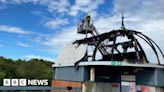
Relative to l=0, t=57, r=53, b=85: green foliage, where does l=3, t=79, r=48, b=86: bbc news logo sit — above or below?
below

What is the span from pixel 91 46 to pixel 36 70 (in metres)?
54.5

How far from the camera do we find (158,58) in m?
45.3

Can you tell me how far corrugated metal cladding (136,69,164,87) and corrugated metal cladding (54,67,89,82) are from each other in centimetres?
720

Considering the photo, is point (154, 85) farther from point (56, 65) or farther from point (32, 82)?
point (32, 82)

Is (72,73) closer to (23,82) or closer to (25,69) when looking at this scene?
(23,82)

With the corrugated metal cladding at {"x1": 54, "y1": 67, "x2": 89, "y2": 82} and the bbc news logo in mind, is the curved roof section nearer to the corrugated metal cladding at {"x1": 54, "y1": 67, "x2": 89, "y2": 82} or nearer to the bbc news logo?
the corrugated metal cladding at {"x1": 54, "y1": 67, "x2": 89, "y2": 82}

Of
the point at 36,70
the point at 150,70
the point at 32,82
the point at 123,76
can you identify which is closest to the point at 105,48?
the point at 123,76

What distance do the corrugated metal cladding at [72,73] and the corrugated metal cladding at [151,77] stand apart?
720 centimetres

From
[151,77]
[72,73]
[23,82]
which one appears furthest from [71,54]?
[23,82]

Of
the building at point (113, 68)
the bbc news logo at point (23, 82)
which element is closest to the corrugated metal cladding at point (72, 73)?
the building at point (113, 68)

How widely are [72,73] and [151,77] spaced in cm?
1225

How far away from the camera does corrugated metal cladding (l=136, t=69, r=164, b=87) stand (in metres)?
42.4

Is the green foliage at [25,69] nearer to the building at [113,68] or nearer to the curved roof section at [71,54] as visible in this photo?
the curved roof section at [71,54]

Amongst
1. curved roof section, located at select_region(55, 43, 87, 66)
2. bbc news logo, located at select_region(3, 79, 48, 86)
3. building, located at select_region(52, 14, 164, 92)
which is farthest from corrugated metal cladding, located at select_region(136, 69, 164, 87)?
bbc news logo, located at select_region(3, 79, 48, 86)
